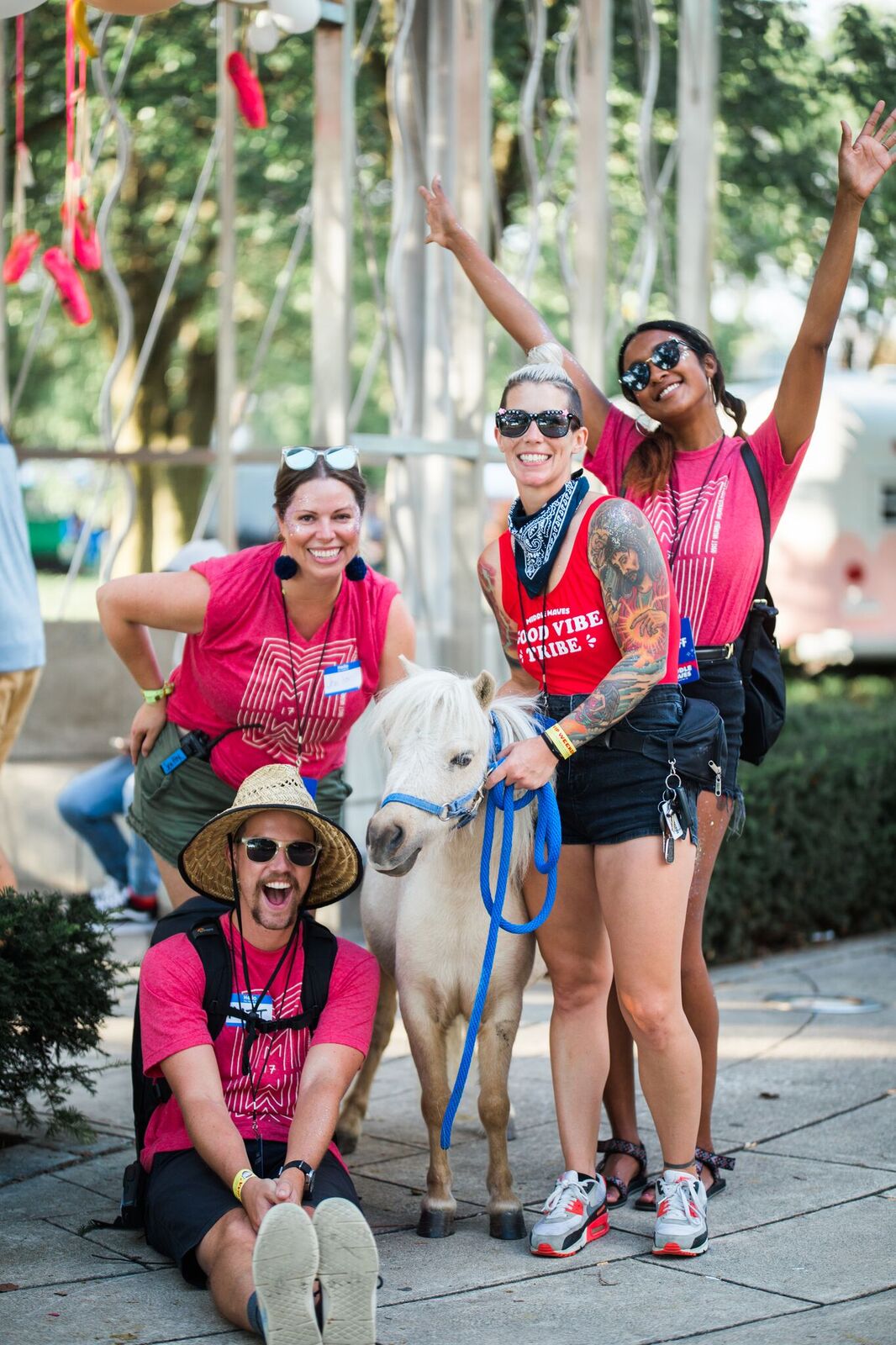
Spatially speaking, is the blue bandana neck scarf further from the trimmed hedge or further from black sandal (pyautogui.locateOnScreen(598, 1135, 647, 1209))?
the trimmed hedge

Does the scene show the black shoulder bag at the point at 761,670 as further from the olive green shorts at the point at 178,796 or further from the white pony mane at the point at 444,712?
the olive green shorts at the point at 178,796

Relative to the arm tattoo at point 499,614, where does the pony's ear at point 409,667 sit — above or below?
below

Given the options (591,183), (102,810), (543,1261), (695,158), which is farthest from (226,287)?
(543,1261)

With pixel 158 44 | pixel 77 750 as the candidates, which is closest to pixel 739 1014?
pixel 77 750

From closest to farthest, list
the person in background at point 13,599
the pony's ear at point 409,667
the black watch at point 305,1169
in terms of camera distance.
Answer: the black watch at point 305,1169, the pony's ear at point 409,667, the person in background at point 13,599

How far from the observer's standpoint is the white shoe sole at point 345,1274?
3.08 meters

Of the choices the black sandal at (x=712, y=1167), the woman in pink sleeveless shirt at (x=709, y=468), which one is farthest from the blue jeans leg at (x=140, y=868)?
the black sandal at (x=712, y=1167)

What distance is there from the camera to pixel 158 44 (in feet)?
38.2

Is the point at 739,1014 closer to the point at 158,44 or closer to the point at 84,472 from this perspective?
the point at 158,44

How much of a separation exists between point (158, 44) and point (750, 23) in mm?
4178

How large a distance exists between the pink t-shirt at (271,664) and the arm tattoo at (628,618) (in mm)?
746

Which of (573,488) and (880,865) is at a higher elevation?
(573,488)

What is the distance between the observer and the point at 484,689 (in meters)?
3.73

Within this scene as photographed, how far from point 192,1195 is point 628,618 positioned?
158cm
